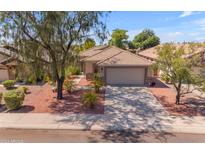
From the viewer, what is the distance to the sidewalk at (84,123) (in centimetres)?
925

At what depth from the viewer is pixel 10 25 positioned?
1111 cm

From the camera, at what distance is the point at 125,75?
19453 millimetres

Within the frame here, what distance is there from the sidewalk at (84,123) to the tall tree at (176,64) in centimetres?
263

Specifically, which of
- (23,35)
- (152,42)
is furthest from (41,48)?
(152,42)

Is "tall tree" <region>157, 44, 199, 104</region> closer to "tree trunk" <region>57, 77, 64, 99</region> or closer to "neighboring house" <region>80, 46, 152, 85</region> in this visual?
"neighboring house" <region>80, 46, 152, 85</region>

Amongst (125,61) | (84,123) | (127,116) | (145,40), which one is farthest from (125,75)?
(145,40)

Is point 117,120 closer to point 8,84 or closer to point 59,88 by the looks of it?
point 59,88

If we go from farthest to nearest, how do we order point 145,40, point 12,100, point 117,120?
point 145,40, point 12,100, point 117,120

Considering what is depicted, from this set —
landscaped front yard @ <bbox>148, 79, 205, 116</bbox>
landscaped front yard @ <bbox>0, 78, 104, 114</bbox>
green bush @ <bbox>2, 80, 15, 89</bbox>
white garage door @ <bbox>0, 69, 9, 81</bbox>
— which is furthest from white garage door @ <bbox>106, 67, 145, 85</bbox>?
white garage door @ <bbox>0, 69, 9, 81</bbox>

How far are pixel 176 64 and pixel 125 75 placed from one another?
26.8 feet

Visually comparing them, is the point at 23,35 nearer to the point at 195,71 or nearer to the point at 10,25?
the point at 10,25

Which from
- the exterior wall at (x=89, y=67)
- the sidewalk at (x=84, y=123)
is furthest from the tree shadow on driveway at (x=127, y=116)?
the exterior wall at (x=89, y=67)

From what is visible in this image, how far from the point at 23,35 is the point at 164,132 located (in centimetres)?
991

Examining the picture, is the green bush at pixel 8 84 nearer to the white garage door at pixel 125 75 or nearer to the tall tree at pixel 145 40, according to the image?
the white garage door at pixel 125 75
